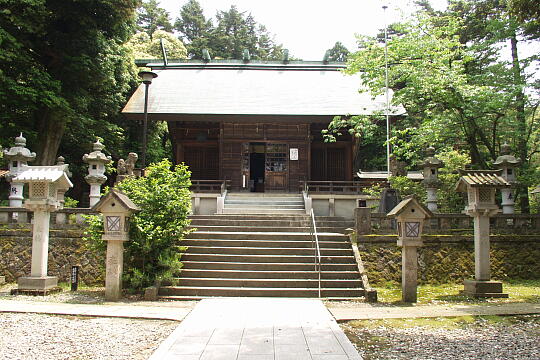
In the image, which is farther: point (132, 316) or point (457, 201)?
point (457, 201)

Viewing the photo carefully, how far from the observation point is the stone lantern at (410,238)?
9688mm

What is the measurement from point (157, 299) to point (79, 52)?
13637mm

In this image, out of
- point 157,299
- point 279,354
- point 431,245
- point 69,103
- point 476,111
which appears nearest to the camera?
point 279,354

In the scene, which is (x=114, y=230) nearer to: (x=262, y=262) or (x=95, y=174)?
(x=262, y=262)

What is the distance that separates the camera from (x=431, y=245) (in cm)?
1224

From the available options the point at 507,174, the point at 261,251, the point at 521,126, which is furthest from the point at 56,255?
the point at 521,126

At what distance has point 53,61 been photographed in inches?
770

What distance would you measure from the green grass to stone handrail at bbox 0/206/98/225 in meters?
8.82

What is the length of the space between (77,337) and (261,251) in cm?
619

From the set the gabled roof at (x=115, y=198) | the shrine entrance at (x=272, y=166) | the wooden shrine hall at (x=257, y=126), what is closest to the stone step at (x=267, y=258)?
the gabled roof at (x=115, y=198)

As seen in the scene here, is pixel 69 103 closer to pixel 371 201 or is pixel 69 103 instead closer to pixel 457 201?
pixel 371 201

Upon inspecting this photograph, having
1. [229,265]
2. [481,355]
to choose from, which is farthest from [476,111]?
[481,355]

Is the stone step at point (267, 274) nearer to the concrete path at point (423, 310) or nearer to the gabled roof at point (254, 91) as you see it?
the concrete path at point (423, 310)

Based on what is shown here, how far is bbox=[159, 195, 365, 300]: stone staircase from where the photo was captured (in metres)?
10.3
